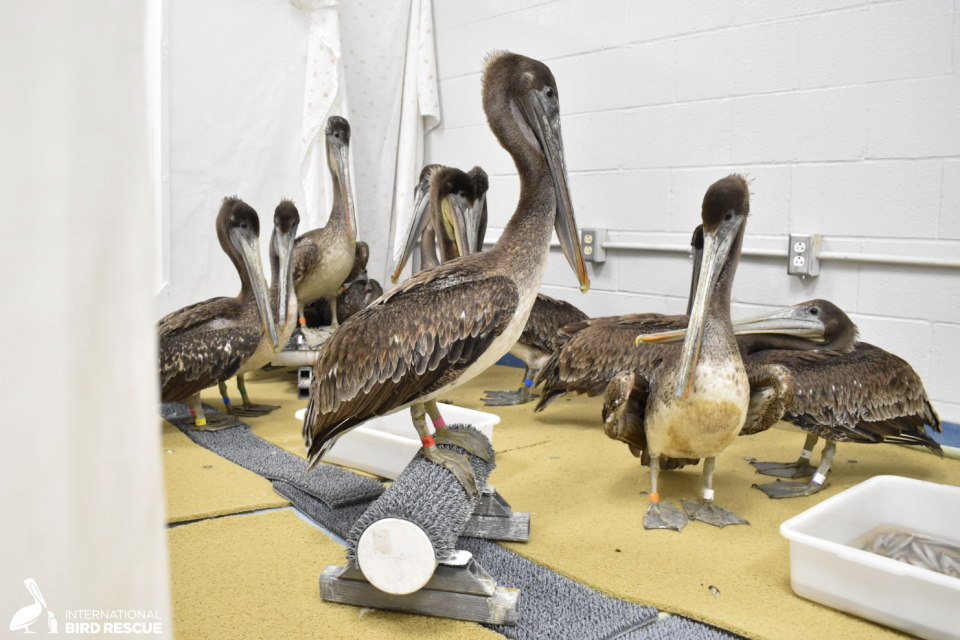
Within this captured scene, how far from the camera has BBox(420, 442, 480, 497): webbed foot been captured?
2.08 metres

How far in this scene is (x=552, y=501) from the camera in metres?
2.67

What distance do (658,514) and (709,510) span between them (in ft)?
0.60

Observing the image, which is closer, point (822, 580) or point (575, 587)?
point (822, 580)

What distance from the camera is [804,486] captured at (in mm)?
2732

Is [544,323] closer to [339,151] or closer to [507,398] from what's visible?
[507,398]

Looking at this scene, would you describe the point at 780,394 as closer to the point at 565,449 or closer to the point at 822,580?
the point at 822,580

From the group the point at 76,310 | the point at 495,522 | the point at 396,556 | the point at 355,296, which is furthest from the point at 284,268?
the point at 76,310

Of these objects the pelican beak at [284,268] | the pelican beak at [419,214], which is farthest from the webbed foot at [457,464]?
the pelican beak at [419,214]

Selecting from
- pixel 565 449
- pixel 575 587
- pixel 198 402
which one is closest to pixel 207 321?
pixel 198 402

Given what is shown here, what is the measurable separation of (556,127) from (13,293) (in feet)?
7.16

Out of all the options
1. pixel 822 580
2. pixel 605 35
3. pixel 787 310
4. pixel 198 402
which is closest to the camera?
pixel 822 580

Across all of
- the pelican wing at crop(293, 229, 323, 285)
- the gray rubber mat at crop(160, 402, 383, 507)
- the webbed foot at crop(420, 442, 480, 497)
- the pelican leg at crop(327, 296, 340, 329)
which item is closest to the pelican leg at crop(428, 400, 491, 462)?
the webbed foot at crop(420, 442, 480, 497)

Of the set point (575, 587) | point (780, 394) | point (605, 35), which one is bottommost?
point (575, 587)

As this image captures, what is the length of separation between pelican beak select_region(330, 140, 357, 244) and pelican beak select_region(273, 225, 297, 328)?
0.80 meters
